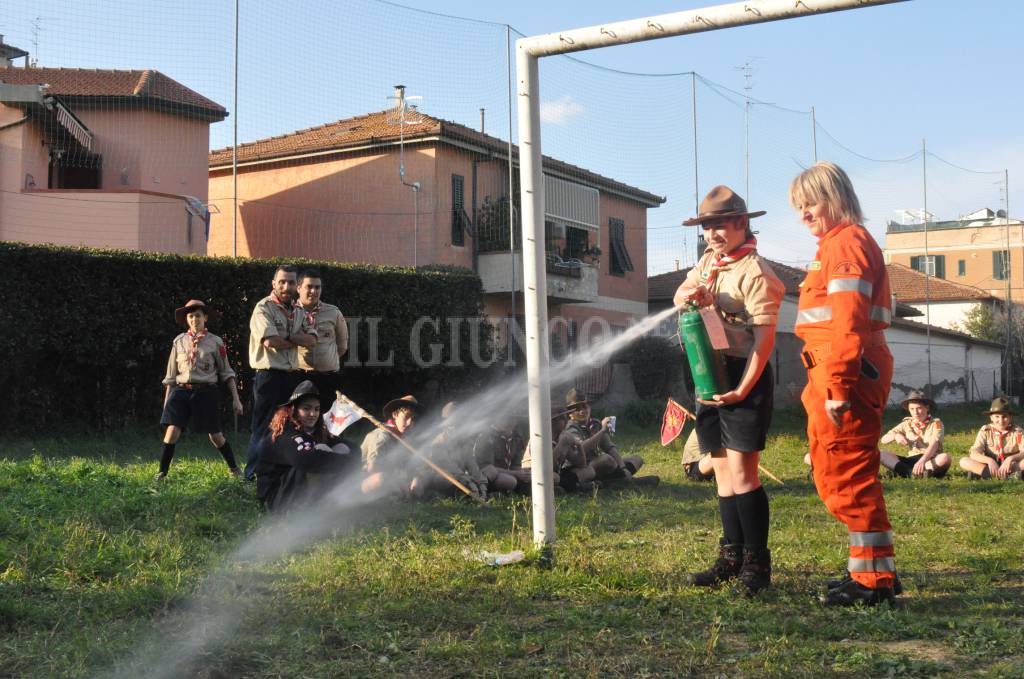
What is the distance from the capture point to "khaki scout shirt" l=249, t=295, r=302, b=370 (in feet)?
29.2

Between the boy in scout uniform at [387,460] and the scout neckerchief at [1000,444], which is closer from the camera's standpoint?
the boy in scout uniform at [387,460]

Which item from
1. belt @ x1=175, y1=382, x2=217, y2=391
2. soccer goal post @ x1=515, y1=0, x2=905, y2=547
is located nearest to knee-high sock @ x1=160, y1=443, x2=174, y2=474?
belt @ x1=175, y1=382, x2=217, y2=391

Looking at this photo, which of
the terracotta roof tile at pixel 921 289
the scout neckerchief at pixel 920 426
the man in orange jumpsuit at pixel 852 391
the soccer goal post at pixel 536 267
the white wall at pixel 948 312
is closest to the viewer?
the man in orange jumpsuit at pixel 852 391

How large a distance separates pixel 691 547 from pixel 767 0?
343 cm

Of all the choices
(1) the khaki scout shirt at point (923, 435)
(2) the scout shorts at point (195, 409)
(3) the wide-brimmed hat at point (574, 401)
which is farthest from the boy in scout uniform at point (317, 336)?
(1) the khaki scout shirt at point (923, 435)

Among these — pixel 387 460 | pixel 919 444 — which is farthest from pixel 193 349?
pixel 919 444

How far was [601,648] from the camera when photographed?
4.29m

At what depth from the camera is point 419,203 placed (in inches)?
1022

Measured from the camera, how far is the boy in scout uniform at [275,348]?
8930mm

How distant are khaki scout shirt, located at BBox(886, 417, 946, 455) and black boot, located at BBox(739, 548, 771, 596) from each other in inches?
300

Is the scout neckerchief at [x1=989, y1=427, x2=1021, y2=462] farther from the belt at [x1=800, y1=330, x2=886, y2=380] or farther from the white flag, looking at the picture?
the belt at [x1=800, y1=330, x2=886, y2=380]

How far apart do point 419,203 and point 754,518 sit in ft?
70.0

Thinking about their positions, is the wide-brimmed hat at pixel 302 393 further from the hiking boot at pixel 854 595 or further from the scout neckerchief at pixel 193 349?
the hiking boot at pixel 854 595

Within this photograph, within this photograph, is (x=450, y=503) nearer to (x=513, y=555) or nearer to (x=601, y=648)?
(x=513, y=555)
